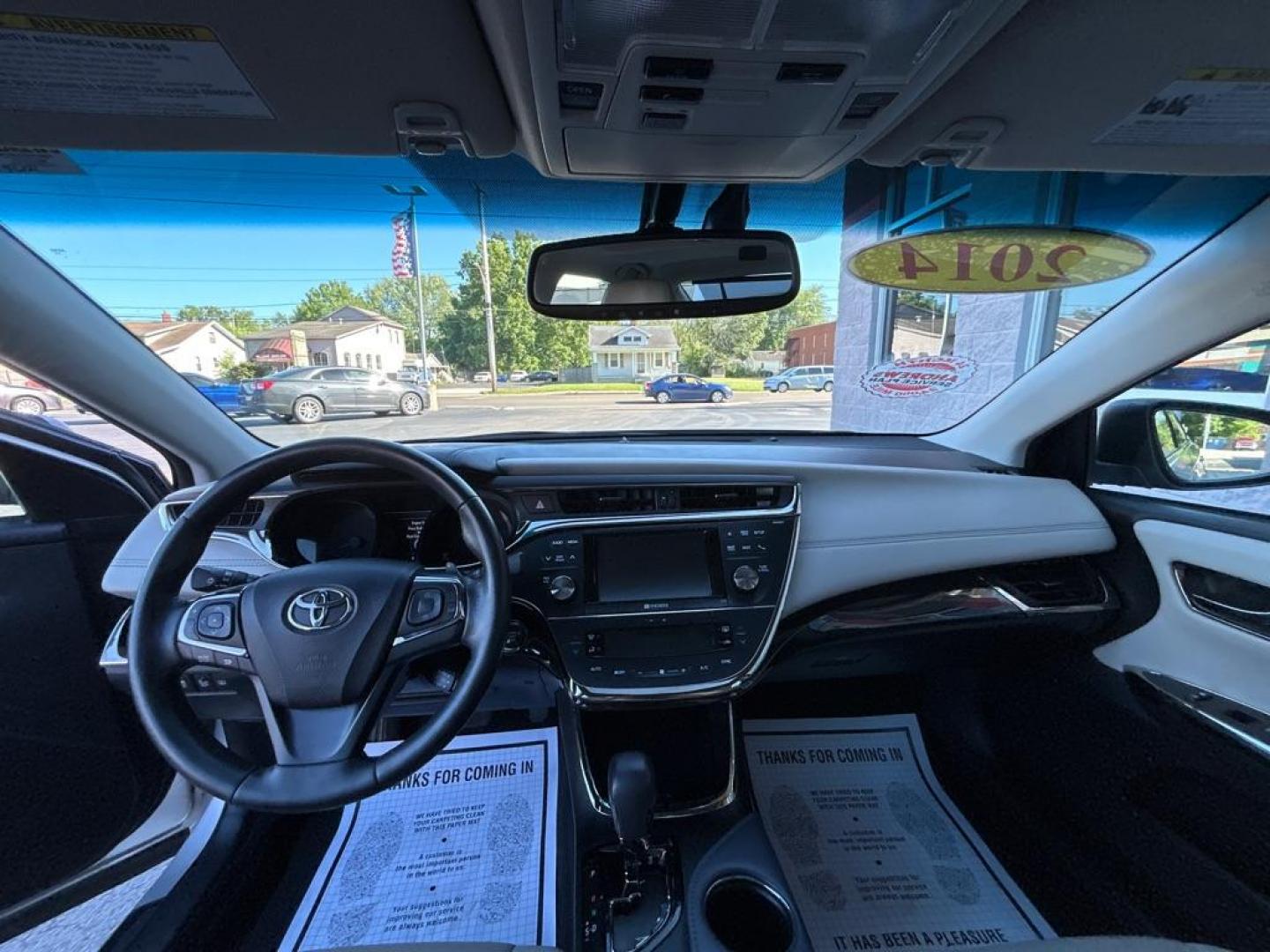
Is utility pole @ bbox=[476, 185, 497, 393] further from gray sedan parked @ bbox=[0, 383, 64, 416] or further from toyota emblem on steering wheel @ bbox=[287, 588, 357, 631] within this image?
gray sedan parked @ bbox=[0, 383, 64, 416]

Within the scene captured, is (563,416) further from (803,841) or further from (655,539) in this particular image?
(803,841)

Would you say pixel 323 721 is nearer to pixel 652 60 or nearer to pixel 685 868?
pixel 685 868

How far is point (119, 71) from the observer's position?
907 millimetres

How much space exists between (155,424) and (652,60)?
64.9 inches

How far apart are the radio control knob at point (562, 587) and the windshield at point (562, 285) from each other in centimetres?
58

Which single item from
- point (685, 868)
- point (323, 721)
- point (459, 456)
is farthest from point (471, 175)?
point (685, 868)

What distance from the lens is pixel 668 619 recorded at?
1643 millimetres

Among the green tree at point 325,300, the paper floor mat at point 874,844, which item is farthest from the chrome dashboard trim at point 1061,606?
the green tree at point 325,300

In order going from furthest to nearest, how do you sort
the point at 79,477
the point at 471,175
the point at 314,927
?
the point at 79,477 < the point at 314,927 < the point at 471,175

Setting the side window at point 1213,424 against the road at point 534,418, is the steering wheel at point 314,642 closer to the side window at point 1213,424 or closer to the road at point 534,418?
the road at point 534,418

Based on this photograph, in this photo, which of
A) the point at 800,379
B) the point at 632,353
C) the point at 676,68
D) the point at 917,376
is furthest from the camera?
the point at 917,376

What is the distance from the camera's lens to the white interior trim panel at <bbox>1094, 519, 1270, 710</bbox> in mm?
1429

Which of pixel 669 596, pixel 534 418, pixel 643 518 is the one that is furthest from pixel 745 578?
pixel 534 418

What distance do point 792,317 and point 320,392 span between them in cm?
146
